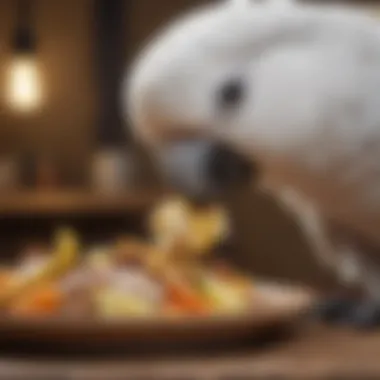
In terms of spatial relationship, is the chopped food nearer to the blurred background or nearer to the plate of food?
the plate of food

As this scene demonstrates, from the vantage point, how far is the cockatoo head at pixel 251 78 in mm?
488

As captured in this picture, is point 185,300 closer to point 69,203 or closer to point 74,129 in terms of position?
point 69,203

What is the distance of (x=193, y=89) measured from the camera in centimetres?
49

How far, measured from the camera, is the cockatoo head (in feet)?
1.60

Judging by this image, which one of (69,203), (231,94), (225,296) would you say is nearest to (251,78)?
(231,94)

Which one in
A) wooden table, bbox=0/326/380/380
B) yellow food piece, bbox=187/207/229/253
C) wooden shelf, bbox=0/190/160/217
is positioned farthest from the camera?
wooden shelf, bbox=0/190/160/217

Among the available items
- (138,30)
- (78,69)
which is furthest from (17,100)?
(138,30)

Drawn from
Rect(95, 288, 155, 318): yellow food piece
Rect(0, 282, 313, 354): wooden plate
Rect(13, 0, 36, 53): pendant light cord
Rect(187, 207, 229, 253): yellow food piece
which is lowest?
Rect(0, 282, 313, 354): wooden plate

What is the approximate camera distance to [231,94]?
0.50 metres

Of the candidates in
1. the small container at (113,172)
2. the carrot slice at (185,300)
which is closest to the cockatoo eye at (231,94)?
the carrot slice at (185,300)

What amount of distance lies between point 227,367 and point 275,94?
15 centimetres

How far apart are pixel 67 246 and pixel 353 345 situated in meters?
0.17

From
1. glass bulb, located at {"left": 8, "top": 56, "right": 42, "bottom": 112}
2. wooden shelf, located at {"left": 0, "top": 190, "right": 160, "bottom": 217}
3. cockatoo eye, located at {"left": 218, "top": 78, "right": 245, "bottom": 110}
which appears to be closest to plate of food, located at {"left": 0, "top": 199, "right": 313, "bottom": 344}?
cockatoo eye, located at {"left": 218, "top": 78, "right": 245, "bottom": 110}

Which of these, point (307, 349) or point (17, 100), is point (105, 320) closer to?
point (307, 349)
